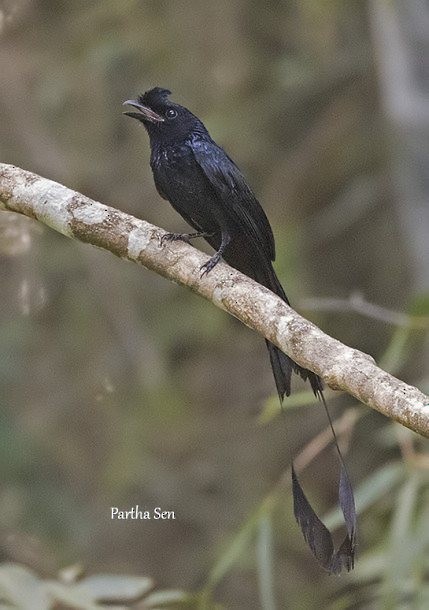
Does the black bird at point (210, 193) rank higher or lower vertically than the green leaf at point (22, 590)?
higher

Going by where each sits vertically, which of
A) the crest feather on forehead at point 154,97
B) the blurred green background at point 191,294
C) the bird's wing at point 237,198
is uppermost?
the blurred green background at point 191,294

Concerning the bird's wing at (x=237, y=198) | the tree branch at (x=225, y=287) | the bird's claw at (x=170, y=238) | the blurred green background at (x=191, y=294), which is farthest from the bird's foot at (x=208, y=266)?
the blurred green background at (x=191, y=294)

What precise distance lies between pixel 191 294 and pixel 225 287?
3.48 meters

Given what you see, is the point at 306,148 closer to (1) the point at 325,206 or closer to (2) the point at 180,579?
(1) the point at 325,206

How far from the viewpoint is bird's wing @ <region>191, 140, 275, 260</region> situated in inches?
126

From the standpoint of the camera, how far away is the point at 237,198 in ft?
10.7

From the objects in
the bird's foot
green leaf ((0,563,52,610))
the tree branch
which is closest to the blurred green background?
green leaf ((0,563,52,610))

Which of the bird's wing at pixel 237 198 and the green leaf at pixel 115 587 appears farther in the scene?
the bird's wing at pixel 237 198

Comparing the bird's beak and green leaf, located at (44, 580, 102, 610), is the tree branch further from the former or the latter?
green leaf, located at (44, 580, 102, 610)

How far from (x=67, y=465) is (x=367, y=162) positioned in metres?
2.50

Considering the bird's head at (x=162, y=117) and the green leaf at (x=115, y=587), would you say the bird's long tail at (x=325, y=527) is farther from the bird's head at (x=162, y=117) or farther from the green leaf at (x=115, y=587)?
the bird's head at (x=162, y=117)

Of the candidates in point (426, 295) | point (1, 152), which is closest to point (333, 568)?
point (426, 295)

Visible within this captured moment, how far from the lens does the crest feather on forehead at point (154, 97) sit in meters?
3.51

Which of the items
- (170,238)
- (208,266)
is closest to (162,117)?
(170,238)
